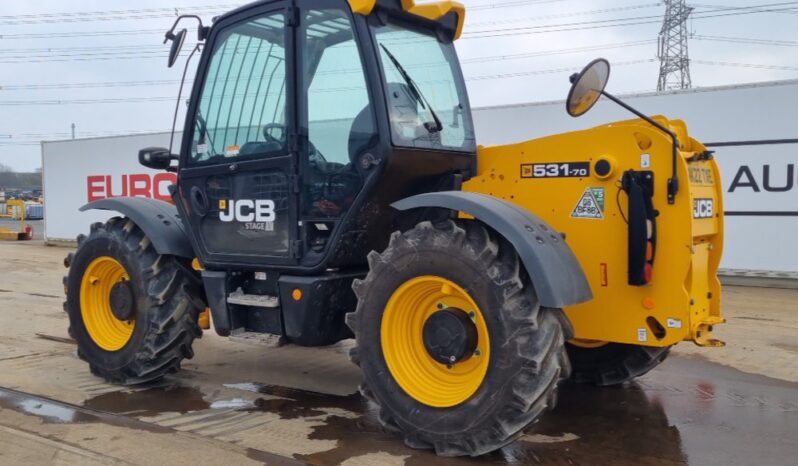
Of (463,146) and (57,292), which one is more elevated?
(463,146)

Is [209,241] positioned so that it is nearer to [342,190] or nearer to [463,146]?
[342,190]

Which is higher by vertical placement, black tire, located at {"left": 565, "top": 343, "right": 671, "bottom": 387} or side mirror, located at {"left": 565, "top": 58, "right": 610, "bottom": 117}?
side mirror, located at {"left": 565, "top": 58, "right": 610, "bottom": 117}

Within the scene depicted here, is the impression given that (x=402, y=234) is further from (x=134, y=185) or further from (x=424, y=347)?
(x=134, y=185)

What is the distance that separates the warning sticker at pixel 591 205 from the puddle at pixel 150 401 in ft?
9.12

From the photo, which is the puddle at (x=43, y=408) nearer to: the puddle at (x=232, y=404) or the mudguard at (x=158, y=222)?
the puddle at (x=232, y=404)

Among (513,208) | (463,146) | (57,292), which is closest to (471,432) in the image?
(513,208)

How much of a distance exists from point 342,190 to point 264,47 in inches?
45.4

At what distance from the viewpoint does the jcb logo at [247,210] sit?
4.84m

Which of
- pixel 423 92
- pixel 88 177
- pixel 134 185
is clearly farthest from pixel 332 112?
pixel 88 177

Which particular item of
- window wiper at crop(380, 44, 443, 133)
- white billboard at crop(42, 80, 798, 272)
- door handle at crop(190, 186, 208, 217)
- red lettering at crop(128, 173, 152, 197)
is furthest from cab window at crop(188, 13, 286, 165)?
red lettering at crop(128, 173, 152, 197)

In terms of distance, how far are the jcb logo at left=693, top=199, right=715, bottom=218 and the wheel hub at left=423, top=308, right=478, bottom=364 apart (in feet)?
4.90

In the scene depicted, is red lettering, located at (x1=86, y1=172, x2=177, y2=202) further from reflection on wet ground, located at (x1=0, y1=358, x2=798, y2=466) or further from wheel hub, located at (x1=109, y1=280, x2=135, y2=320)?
reflection on wet ground, located at (x1=0, y1=358, x2=798, y2=466)

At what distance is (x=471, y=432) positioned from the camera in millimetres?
3686

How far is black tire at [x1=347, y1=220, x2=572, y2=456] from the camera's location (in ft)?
11.7
